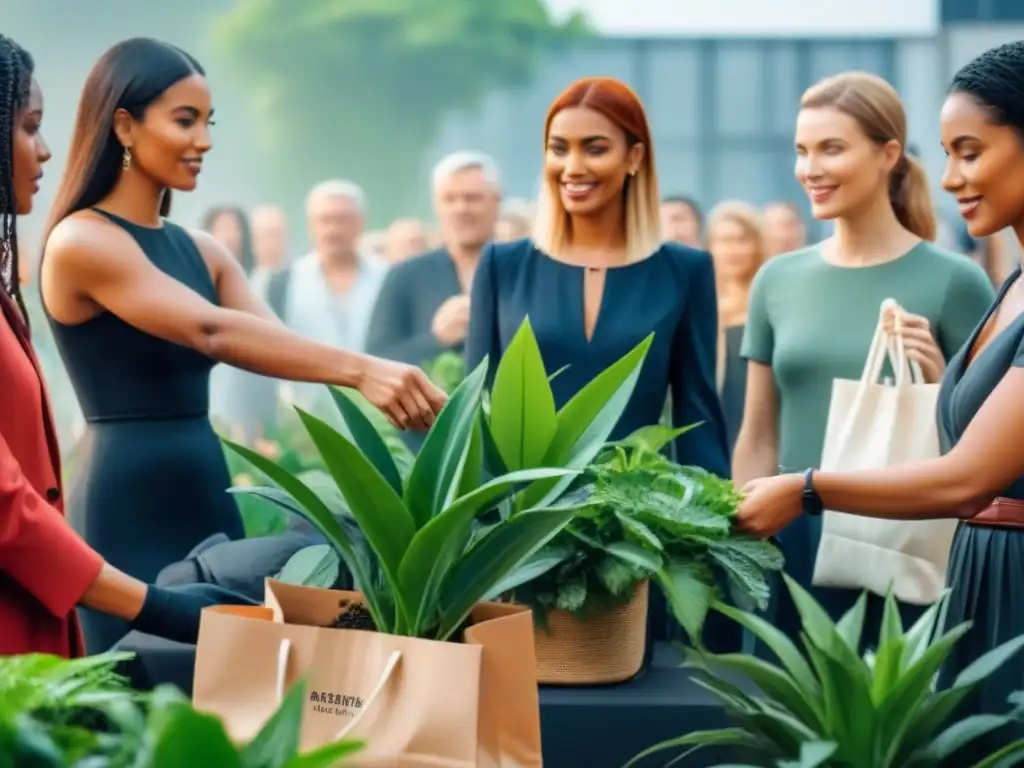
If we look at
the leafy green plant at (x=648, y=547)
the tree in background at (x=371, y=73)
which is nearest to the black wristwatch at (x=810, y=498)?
the leafy green plant at (x=648, y=547)

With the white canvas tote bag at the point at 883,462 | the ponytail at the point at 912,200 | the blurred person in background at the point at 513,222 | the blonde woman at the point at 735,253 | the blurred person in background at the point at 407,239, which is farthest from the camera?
the blurred person in background at the point at 407,239

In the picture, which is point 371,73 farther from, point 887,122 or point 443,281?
point 887,122

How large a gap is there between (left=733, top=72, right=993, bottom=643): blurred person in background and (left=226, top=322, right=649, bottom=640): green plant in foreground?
134cm

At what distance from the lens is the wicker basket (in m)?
2.15

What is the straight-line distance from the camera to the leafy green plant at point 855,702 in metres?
1.62

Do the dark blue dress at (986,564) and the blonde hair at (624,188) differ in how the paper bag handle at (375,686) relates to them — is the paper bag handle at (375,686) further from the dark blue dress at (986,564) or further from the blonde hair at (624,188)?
the blonde hair at (624,188)

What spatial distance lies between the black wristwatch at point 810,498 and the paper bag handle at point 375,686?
777mm

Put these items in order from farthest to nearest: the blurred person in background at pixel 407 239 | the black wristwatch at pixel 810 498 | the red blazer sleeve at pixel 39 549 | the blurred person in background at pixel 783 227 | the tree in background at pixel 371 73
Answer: the tree in background at pixel 371 73, the blurred person in background at pixel 407 239, the blurred person in background at pixel 783 227, the black wristwatch at pixel 810 498, the red blazer sleeve at pixel 39 549

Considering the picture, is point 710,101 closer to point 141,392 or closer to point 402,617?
point 141,392

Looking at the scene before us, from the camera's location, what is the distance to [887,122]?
3.39 meters

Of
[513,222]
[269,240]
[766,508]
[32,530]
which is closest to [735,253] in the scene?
[513,222]

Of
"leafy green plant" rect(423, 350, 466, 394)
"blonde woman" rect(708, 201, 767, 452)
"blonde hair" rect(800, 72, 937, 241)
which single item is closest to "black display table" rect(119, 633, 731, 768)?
"blonde hair" rect(800, 72, 937, 241)

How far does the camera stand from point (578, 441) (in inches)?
79.2

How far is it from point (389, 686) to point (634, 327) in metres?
A: 1.41
